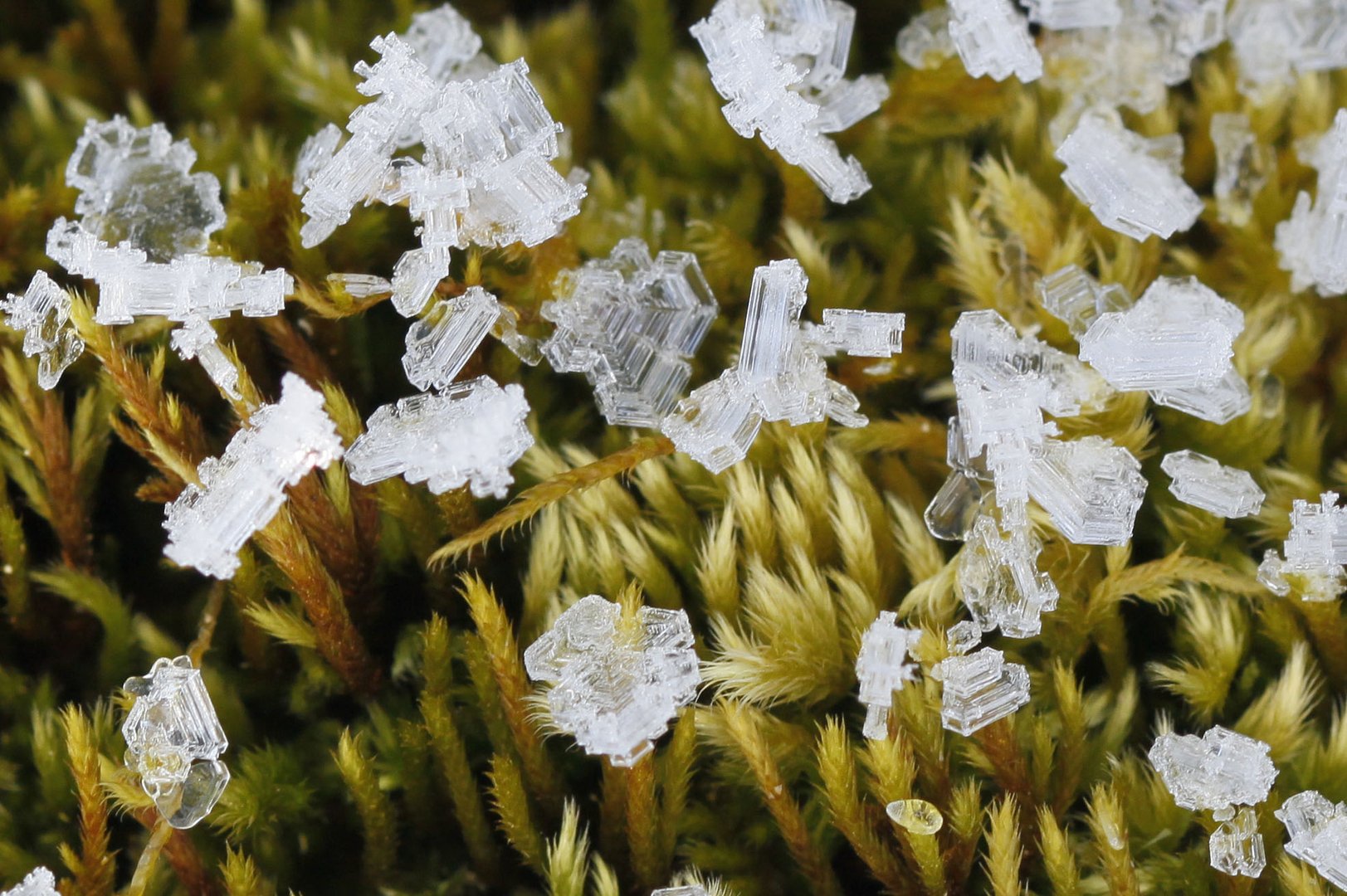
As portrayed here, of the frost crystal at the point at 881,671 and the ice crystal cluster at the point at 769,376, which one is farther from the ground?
the ice crystal cluster at the point at 769,376

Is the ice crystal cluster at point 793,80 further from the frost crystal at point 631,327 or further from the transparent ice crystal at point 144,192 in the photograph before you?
the transparent ice crystal at point 144,192

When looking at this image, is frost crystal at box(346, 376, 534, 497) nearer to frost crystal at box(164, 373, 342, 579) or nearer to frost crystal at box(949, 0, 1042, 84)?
frost crystal at box(164, 373, 342, 579)

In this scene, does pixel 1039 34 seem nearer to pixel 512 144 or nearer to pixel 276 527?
pixel 512 144

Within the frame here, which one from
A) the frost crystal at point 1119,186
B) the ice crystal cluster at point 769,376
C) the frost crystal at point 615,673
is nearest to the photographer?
the frost crystal at point 615,673

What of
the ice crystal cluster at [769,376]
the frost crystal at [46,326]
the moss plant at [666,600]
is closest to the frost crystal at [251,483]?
the moss plant at [666,600]

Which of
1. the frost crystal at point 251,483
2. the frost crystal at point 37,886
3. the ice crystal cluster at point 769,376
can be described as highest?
the frost crystal at point 251,483

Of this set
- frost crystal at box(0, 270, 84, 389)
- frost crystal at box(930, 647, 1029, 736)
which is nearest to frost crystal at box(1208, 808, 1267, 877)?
frost crystal at box(930, 647, 1029, 736)
